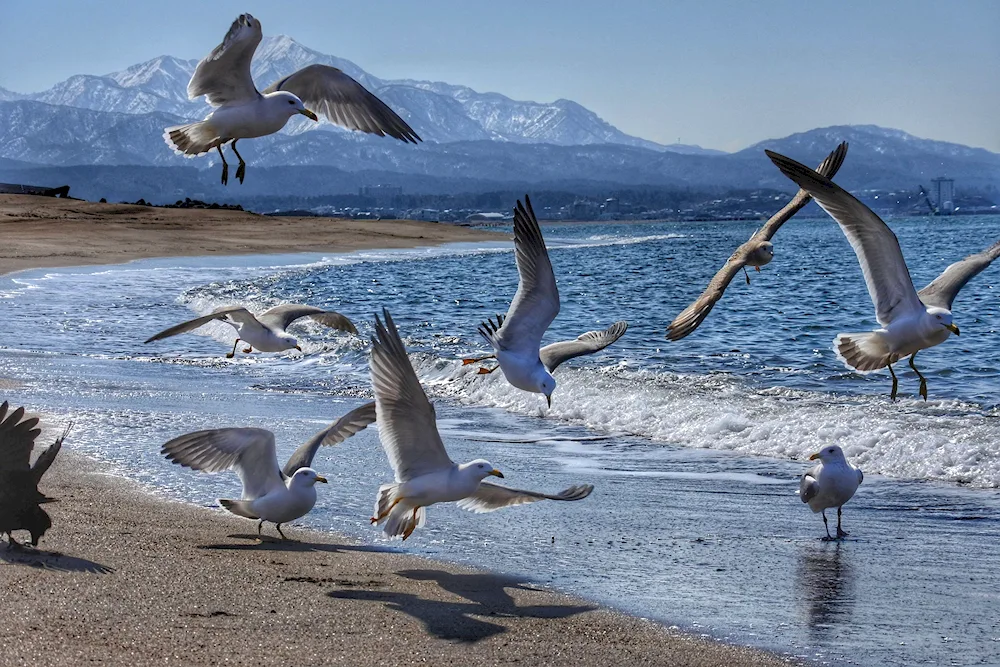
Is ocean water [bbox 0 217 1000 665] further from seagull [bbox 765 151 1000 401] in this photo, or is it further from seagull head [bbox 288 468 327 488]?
seagull [bbox 765 151 1000 401]

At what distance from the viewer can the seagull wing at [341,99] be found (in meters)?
8.01

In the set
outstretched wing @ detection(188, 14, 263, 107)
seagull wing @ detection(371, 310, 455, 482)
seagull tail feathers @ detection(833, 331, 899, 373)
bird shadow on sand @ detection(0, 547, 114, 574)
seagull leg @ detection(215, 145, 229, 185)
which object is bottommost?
bird shadow on sand @ detection(0, 547, 114, 574)

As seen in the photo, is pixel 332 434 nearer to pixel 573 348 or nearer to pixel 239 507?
pixel 239 507

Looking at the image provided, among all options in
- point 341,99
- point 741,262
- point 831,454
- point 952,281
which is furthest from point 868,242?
point 341,99

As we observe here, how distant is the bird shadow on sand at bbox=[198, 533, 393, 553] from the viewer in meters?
6.77

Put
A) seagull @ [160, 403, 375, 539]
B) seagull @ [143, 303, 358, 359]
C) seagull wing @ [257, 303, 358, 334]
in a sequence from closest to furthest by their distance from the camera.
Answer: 1. seagull @ [160, 403, 375, 539]
2. seagull @ [143, 303, 358, 359]
3. seagull wing @ [257, 303, 358, 334]

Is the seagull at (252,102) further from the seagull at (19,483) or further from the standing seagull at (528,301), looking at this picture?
the seagull at (19,483)

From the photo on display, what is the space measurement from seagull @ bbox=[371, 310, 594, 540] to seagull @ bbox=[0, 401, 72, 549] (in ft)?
5.34

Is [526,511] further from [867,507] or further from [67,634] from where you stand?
[67,634]

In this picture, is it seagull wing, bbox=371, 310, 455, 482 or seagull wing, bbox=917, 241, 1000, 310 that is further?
seagull wing, bbox=917, 241, 1000, 310

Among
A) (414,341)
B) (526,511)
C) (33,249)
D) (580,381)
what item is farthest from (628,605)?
(33,249)

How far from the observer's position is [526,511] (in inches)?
317

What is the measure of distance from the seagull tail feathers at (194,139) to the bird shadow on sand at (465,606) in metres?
3.04

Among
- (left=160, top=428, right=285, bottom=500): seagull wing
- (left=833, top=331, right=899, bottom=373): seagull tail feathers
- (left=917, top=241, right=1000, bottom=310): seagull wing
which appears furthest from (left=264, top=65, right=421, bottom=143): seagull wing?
(left=917, top=241, right=1000, bottom=310): seagull wing
